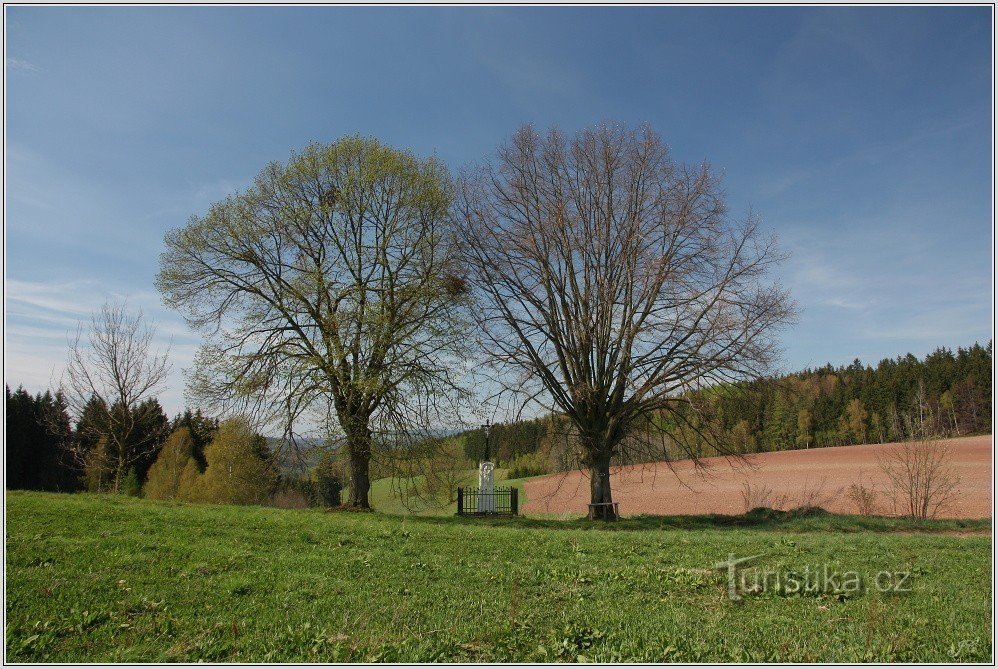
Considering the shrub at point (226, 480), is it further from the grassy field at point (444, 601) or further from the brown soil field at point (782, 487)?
the grassy field at point (444, 601)

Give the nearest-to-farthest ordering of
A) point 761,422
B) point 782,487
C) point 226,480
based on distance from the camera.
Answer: point 782,487
point 226,480
point 761,422

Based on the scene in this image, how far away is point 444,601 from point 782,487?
30085 mm

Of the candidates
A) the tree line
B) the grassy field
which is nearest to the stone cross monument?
the grassy field

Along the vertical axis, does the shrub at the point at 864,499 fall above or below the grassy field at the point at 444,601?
below

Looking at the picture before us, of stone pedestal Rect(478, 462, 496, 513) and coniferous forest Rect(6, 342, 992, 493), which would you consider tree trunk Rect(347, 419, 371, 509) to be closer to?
coniferous forest Rect(6, 342, 992, 493)

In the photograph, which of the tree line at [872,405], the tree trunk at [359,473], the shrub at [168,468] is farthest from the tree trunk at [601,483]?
the shrub at [168,468]

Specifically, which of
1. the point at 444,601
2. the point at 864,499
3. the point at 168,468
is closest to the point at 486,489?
the point at 444,601

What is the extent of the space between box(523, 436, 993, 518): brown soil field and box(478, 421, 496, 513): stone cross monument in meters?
2.74

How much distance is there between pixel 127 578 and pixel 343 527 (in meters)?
4.36

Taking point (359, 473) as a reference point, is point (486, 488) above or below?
below

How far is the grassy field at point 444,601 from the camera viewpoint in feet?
14.4

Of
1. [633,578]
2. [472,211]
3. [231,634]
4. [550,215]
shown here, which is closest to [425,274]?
[472,211]

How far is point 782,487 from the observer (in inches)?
1202

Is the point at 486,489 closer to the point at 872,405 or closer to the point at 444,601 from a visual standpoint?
the point at 444,601
